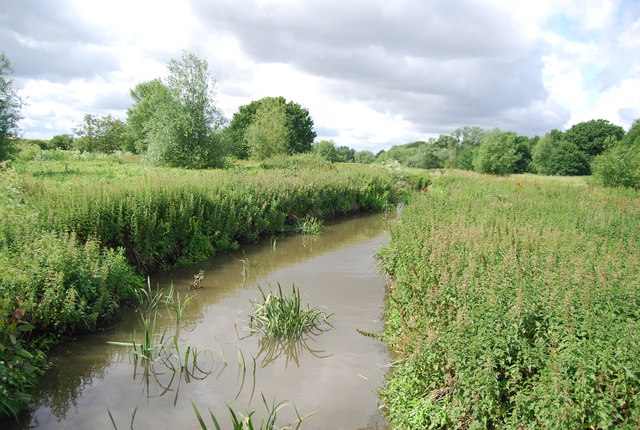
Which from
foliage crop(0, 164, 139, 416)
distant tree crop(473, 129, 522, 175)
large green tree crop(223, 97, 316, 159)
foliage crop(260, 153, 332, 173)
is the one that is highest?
large green tree crop(223, 97, 316, 159)

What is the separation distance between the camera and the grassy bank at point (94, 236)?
5852 millimetres

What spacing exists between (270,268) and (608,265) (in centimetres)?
869

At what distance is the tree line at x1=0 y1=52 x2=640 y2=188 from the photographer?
26172 mm

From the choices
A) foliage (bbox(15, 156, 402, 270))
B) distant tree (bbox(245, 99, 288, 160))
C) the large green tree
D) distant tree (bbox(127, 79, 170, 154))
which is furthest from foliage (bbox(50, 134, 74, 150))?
foliage (bbox(15, 156, 402, 270))

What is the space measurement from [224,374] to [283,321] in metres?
1.64

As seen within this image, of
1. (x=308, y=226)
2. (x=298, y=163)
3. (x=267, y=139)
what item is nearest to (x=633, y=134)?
(x=267, y=139)

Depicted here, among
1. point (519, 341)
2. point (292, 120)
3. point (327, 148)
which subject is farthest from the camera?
point (327, 148)

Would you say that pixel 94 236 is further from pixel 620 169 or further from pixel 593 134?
pixel 593 134

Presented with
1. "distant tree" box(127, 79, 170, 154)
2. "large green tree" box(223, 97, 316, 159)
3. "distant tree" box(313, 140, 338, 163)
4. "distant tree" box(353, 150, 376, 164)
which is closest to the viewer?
"distant tree" box(127, 79, 170, 154)

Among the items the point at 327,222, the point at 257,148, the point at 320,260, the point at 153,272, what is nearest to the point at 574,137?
the point at 257,148

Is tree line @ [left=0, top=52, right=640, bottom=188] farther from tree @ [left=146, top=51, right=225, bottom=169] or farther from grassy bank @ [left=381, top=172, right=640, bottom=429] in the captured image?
grassy bank @ [left=381, top=172, right=640, bottom=429]

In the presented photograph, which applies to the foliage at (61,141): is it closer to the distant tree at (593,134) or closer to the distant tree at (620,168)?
the distant tree at (620,168)

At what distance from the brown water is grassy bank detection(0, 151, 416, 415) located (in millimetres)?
545

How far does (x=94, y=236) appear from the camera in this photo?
8.80 m
